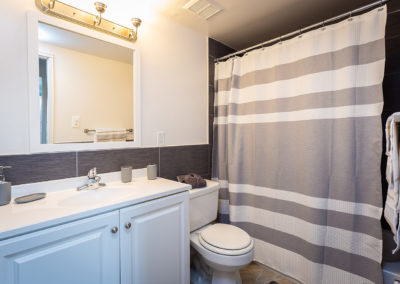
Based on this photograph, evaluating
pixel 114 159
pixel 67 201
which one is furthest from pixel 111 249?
pixel 114 159

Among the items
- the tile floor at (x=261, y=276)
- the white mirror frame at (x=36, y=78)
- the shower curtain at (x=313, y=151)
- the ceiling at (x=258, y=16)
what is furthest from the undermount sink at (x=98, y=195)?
the ceiling at (x=258, y=16)

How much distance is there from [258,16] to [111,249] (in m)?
2.06

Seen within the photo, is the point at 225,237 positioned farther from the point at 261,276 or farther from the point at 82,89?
the point at 82,89

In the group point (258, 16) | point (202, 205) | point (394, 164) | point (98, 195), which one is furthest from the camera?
point (258, 16)

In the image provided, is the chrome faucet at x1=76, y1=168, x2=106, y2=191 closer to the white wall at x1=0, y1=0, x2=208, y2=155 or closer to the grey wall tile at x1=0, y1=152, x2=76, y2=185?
the grey wall tile at x1=0, y1=152, x2=76, y2=185

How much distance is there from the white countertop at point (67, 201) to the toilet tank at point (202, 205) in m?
0.30

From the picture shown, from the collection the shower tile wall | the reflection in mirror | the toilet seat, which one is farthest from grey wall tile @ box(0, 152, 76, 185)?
the shower tile wall

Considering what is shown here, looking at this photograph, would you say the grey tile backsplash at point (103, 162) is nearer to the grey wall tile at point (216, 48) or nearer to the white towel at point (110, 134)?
the white towel at point (110, 134)

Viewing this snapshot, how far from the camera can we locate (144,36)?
1.60 metres

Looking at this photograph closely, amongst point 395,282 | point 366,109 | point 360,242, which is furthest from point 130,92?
point 395,282

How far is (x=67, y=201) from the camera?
1.12 m

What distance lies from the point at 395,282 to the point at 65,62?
8.02 ft

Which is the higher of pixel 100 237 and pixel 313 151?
pixel 313 151

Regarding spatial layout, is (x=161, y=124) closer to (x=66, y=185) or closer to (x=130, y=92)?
(x=130, y=92)
